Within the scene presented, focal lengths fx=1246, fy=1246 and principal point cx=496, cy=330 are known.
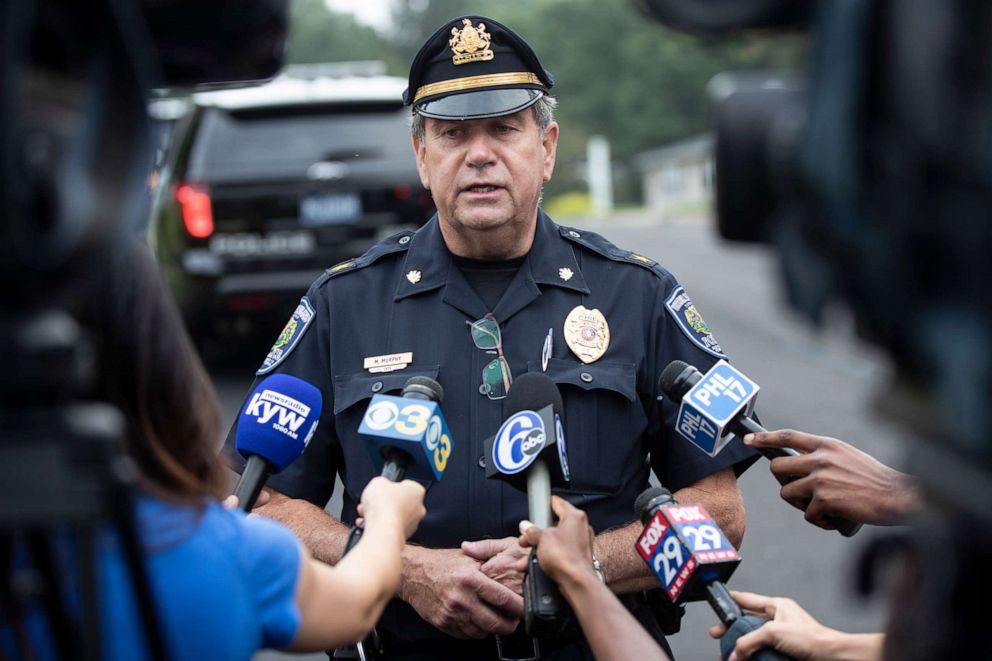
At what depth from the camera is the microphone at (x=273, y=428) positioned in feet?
8.58

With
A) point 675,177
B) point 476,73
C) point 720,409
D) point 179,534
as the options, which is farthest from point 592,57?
point 179,534

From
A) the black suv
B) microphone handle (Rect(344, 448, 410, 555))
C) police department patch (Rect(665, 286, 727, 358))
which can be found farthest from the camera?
the black suv

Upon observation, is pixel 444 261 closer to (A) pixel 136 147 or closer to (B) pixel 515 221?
(B) pixel 515 221

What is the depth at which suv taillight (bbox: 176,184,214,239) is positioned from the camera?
27.9 ft

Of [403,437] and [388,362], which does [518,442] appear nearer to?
[403,437]

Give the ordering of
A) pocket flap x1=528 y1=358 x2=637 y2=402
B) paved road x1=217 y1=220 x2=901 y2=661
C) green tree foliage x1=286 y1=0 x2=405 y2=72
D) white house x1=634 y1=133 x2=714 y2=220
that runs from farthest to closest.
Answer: green tree foliage x1=286 y1=0 x2=405 y2=72 → white house x1=634 y1=133 x2=714 y2=220 → pocket flap x1=528 y1=358 x2=637 y2=402 → paved road x1=217 y1=220 x2=901 y2=661

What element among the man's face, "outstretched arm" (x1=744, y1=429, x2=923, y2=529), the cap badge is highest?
the cap badge

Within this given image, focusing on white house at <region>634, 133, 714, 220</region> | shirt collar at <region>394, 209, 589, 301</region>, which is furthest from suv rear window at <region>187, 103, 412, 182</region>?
white house at <region>634, 133, 714, 220</region>

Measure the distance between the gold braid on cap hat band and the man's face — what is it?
3.3 inches

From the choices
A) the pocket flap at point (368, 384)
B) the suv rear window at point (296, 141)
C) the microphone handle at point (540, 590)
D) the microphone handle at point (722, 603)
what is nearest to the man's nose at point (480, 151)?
the pocket flap at point (368, 384)

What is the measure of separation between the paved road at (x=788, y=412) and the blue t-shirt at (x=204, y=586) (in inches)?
30.5

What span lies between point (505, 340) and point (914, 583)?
1941 millimetres

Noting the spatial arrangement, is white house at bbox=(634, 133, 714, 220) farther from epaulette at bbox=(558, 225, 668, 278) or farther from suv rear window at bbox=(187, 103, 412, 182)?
epaulette at bbox=(558, 225, 668, 278)

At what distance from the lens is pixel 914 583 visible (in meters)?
1.36
